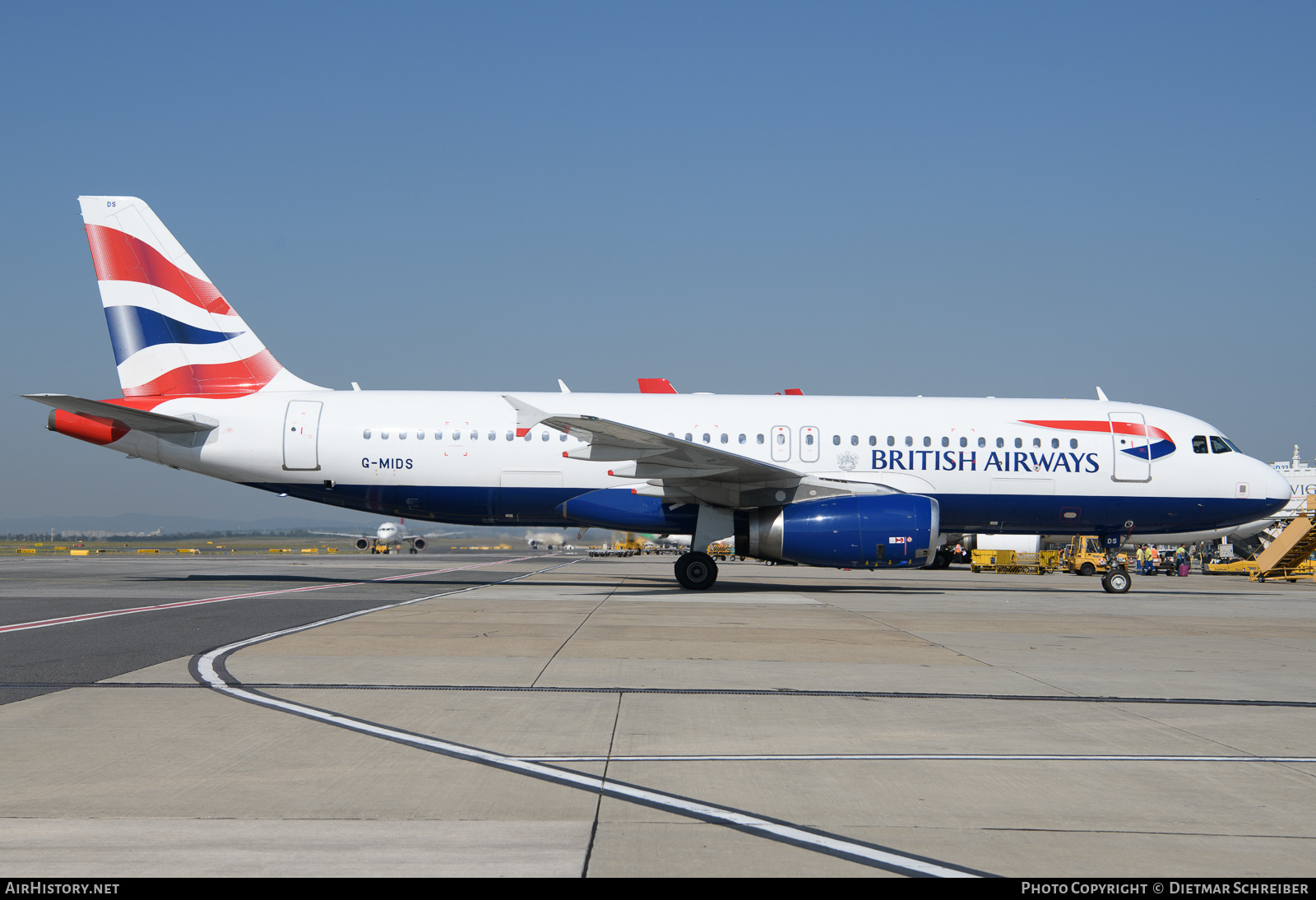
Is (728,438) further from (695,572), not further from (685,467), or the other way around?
(695,572)

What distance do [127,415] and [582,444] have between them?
8.81 meters

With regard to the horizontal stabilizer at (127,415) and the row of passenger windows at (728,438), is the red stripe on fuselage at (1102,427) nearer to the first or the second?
the row of passenger windows at (728,438)

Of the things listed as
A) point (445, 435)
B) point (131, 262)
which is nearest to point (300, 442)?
point (445, 435)

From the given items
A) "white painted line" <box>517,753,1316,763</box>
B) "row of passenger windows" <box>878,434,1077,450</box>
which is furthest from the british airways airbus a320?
"white painted line" <box>517,753,1316,763</box>

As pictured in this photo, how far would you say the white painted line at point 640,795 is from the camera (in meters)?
3.36

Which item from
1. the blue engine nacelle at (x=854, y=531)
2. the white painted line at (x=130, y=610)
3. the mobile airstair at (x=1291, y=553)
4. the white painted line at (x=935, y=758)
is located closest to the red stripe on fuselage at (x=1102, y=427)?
the blue engine nacelle at (x=854, y=531)

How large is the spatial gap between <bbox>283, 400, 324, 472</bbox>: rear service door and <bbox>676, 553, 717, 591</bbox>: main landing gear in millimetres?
7671

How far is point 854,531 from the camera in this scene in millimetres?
16469

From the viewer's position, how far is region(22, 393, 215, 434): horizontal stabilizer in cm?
1733

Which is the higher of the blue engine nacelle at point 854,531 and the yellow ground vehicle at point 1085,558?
the blue engine nacelle at point 854,531

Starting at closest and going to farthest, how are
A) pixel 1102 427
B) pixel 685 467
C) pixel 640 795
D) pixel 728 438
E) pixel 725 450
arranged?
pixel 640 795 → pixel 685 467 → pixel 725 450 → pixel 728 438 → pixel 1102 427

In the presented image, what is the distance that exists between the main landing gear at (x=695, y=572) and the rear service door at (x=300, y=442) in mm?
7671

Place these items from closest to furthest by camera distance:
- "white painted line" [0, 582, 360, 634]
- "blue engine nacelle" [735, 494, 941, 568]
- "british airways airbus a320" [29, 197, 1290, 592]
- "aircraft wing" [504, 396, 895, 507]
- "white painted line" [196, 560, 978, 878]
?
"white painted line" [196, 560, 978, 878]
"white painted line" [0, 582, 360, 634]
"aircraft wing" [504, 396, 895, 507]
"blue engine nacelle" [735, 494, 941, 568]
"british airways airbus a320" [29, 197, 1290, 592]

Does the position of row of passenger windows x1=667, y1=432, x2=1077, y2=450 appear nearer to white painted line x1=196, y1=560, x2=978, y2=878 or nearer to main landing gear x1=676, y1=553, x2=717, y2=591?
main landing gear x1=676, y1=553, x2=717, y2=591
